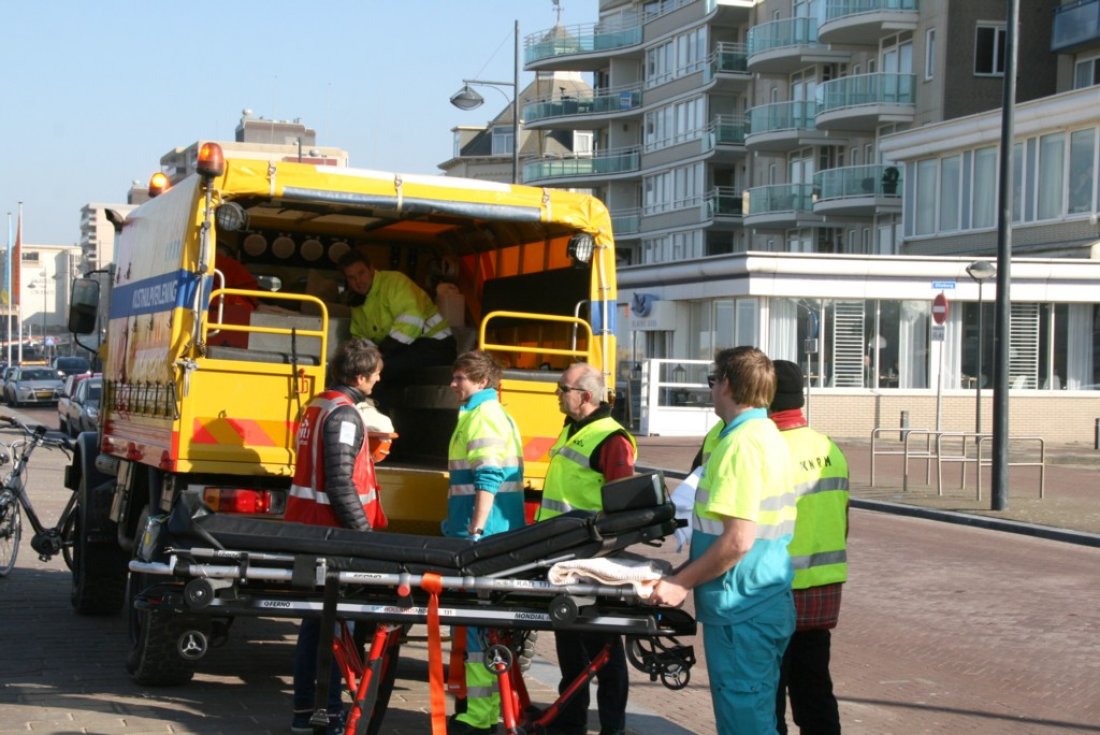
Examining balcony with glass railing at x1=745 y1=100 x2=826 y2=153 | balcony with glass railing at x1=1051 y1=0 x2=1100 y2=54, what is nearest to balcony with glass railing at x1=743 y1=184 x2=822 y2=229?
balcony with glass railing at x1=745 y1=100 x2=826 y2=153

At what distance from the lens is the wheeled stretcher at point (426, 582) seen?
16.9 feet

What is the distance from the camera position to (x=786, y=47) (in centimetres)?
5362

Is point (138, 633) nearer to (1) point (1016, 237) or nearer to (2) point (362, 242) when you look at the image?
(2) point (362, 242)

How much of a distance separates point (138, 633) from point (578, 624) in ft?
12.4

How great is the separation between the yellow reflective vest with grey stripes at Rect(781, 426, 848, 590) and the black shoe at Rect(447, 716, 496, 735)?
1508mm

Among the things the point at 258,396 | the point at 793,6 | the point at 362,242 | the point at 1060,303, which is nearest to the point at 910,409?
the point at 1060,303

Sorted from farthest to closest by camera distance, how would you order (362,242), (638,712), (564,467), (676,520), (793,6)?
(793,6)
(362,242)
(638,712)
(564,467)
(676,520)

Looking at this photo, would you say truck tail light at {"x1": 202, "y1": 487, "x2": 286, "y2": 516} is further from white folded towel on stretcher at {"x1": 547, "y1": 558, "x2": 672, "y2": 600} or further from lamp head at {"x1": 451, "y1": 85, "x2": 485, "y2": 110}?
lamp head at {"x1": 451, "y1": 85, "x2": 485, "y2": 110}

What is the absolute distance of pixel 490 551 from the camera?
17.4ft

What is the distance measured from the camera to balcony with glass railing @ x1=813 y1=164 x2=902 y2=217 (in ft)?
159

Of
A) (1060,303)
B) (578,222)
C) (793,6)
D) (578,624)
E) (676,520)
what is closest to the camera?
(578,624)

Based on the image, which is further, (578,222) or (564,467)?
(578,222)

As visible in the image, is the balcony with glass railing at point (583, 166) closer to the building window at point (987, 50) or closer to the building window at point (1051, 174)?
the building window at point (987, 50)

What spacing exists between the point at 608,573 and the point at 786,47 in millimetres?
50666
